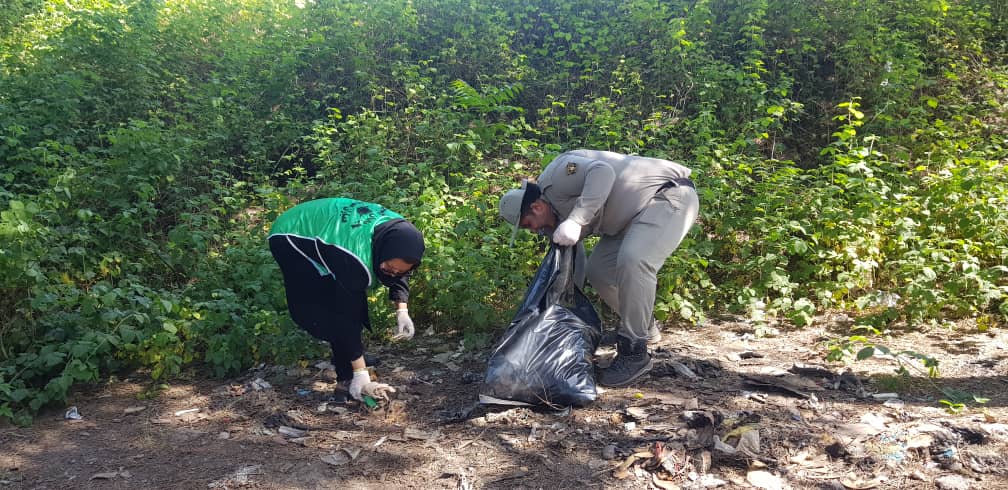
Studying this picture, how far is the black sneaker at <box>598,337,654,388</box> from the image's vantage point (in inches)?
141

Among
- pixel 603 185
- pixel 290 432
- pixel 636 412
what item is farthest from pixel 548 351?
pixel 290 432

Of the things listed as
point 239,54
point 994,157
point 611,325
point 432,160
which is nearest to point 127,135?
point 432,160

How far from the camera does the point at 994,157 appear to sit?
6.28 metres

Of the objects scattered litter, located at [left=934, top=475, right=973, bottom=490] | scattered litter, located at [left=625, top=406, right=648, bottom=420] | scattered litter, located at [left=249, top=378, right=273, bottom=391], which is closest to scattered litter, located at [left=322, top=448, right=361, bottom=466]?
scattered litter, located at [left=249, top=378, right=273, bottom=391]

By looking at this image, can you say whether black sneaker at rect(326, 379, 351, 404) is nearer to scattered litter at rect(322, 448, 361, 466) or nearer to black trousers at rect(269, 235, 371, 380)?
black trousers at rect(269, 235, 371, 380)

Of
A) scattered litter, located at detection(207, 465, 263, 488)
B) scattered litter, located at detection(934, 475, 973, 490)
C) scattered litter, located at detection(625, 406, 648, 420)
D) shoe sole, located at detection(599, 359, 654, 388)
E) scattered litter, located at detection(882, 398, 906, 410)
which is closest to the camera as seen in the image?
scattered litter, located at detection(934, 475, 973, 490)

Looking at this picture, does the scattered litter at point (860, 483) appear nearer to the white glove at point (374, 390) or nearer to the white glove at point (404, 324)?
the white glove at point (404, 324)

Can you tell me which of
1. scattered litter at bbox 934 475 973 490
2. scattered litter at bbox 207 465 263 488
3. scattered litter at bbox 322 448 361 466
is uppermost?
scattered litter at bbox 934 475 973 490

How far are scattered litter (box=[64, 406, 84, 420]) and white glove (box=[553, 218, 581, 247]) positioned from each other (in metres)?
2.76

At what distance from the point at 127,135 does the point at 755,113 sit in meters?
6.26

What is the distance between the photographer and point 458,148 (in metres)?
6.16

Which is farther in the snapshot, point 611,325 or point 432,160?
point 432,160

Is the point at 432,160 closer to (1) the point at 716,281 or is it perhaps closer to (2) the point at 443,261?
(2) the point at 443,261

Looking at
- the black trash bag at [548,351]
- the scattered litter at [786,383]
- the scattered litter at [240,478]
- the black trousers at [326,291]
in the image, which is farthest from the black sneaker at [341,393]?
the scattered litter at [786,383]
